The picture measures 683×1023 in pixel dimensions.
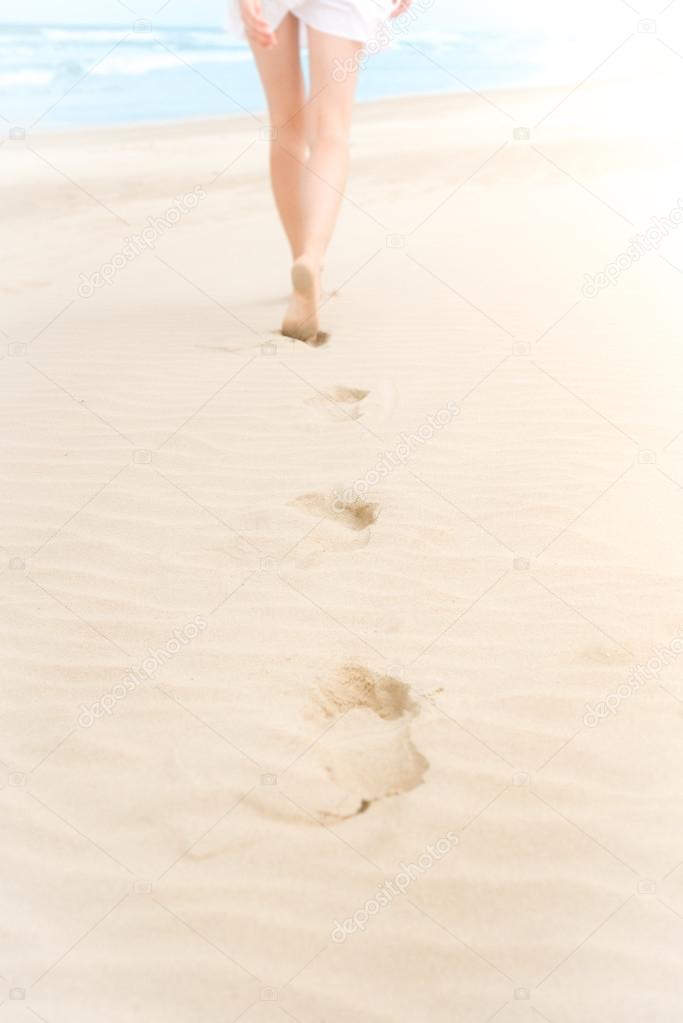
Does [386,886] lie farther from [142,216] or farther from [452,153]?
[452,153]

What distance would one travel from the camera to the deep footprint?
11.7ft

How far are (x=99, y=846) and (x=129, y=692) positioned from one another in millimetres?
531

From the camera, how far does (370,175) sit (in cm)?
1101

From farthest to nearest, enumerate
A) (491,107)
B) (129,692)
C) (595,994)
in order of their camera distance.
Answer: (491,107)
(129,692)
(595,994)

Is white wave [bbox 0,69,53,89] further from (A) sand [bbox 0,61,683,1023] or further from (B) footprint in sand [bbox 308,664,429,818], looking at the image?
(B) footprint in sand [bbox 308,664,429,818]

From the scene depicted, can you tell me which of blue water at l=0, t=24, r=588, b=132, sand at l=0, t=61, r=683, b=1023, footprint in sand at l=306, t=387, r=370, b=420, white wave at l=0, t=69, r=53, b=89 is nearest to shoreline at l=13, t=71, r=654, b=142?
blue water at l=0, t=24, r=588, b=132

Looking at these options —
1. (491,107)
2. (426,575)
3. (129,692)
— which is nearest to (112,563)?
(129,692)

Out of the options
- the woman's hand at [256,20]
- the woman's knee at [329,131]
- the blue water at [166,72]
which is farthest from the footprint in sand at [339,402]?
the blue water at [166,72]

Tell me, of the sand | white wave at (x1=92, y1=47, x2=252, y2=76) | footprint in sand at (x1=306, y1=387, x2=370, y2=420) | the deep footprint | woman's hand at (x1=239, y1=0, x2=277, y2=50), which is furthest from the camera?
white wave at (x1=92, y1=47, x2=252, y2=76)

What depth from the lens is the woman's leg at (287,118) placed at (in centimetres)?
466

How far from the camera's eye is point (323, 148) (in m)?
4.64

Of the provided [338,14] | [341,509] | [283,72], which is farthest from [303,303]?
[341,509]

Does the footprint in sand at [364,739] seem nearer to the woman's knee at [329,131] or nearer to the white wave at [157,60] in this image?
the woman's knee at [329,131]

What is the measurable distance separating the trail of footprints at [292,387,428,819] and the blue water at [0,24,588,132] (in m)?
14.3
